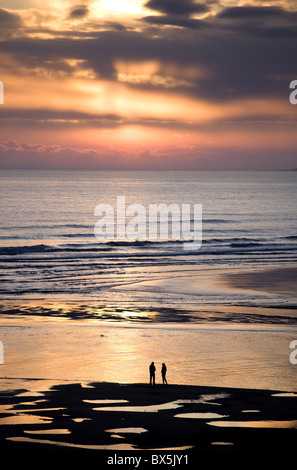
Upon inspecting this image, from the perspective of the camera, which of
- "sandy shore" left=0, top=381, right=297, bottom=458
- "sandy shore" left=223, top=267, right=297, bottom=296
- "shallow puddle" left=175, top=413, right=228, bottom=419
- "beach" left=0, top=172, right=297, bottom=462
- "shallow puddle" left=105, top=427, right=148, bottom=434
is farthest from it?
"sandy shore" left=223, top=267, right=297, bottom=296

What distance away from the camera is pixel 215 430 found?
53.8ft

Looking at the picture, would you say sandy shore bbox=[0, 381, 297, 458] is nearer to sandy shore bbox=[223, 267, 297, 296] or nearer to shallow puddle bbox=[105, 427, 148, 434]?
shallow puddle bbox=[105, 427, 148, 434]

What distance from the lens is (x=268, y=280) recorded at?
4466cm

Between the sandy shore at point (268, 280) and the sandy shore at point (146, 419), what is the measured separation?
2173cm

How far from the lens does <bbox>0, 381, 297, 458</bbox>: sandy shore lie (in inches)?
609

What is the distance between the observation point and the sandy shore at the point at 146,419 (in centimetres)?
1547

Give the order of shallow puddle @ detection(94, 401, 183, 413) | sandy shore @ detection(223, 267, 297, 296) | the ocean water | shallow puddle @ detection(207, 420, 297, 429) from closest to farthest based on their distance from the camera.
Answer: shallow puddle @ detection(207, 420, 297, 429)
shallow puddle @ detection(94, 401, 183, 413)
sandy shore @ detection(223, 267, 297, 296)
the ocean water

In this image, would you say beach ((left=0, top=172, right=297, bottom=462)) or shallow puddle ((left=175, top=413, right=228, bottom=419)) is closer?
beach ((left=0, top=172, right=297, bottom=462))

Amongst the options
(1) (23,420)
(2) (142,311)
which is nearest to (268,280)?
(2) (142,311)

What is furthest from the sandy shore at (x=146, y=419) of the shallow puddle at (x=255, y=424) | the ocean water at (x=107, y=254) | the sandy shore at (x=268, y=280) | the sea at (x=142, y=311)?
the sandy shore at (x=268, y=280)

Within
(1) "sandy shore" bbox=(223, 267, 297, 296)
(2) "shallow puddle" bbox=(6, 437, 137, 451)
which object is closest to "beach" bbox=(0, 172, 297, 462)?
(2) "shallow puddle" bbox=(6, 437, 137, 451)

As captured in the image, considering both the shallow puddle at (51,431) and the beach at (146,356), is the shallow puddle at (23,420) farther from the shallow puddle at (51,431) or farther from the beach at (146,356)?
the shallow puddle at (51,431)

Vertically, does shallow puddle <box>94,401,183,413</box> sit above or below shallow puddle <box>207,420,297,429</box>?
above

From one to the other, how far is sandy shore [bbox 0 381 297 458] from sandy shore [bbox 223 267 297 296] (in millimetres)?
21734
